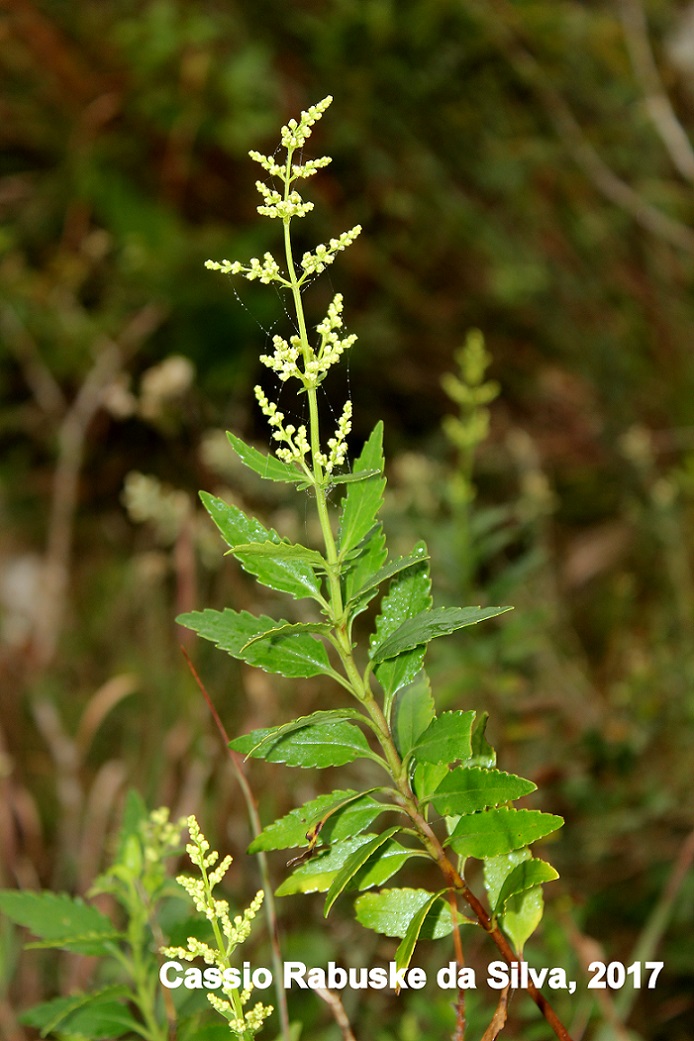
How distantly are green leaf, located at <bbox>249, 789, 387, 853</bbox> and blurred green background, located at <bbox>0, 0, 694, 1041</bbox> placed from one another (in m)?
0.94

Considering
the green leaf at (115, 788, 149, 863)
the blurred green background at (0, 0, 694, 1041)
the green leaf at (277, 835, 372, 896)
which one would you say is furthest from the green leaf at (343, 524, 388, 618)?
the blurred green background at (0, 0, 694, 1041)

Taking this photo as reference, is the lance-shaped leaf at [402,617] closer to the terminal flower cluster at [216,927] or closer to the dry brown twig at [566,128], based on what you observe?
the terminal flower cluster at [216,927]

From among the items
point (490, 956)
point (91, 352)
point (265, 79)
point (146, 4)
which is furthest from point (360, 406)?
point (490, 956)

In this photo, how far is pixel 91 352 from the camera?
6.74ft

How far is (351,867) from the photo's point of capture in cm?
40

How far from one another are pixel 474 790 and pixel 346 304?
1.92m

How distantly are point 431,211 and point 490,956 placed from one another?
1.59m

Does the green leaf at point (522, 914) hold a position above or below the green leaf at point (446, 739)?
below

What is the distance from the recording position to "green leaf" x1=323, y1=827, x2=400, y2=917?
385mm

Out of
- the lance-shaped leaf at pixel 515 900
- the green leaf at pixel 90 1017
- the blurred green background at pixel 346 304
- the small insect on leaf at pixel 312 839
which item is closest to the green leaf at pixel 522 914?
the lance-shaped leaf at pixel 515 900

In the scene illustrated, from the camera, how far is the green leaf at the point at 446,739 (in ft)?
1.35

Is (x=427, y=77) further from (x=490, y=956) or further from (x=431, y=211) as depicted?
(x=490, y=956)

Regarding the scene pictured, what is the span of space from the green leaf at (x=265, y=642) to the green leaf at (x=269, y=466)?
0.21ft

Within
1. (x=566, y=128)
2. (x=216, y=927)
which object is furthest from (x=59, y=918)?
(x=566, y=128)
